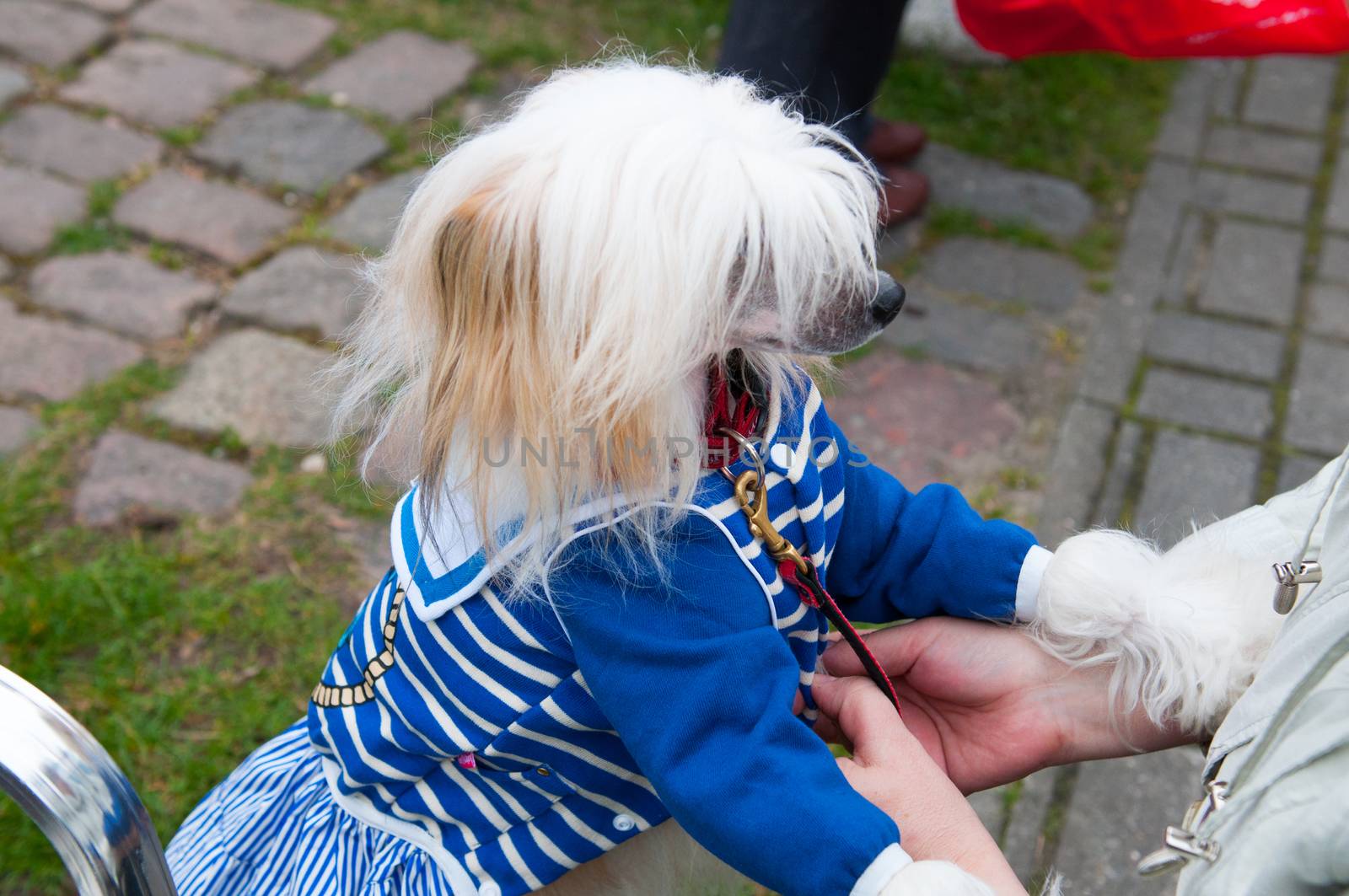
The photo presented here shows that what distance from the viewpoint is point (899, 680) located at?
5.41ft

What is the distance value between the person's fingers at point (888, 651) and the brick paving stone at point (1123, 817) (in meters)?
0.66

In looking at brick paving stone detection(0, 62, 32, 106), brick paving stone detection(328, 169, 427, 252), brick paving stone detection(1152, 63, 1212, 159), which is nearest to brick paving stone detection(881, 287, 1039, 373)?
brick paving stone detection(1152, 63, 1212, 159)

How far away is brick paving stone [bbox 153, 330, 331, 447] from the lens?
103 inches

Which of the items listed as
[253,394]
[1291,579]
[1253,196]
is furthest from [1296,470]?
[253,394]

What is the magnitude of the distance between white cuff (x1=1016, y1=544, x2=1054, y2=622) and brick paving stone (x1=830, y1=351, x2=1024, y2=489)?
1.12 metres

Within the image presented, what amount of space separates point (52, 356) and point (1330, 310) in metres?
3.12

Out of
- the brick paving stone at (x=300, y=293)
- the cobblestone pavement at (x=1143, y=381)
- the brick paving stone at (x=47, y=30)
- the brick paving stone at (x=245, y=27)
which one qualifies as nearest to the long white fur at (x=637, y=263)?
the cobblestone pavement at (x=1143, y=381)

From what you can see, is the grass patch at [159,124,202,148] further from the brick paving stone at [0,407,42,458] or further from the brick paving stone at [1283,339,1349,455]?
the brick paving stone at [1283,339,1349,455]

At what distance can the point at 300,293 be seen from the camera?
9.55 feet

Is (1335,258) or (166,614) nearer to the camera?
(166,614)

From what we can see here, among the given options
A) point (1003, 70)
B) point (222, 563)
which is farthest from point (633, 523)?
point (1003, 70)

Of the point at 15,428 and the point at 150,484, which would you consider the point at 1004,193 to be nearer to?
the point at 150,484

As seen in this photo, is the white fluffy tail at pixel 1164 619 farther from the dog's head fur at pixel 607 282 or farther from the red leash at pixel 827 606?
the dog's head fur at pixel 607 282

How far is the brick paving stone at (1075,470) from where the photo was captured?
2.55 metres
